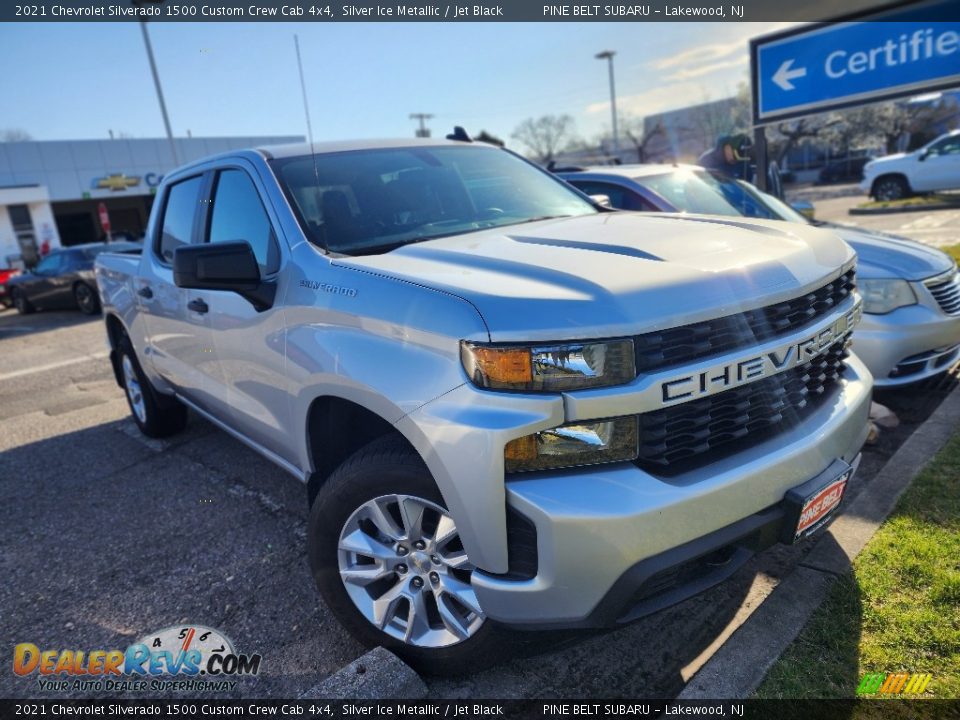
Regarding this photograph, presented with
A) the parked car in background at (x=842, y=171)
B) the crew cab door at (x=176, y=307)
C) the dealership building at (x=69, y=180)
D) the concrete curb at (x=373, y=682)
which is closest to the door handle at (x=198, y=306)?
the crew cab door at (x=176, y=307)

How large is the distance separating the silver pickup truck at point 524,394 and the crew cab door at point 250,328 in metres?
0.02

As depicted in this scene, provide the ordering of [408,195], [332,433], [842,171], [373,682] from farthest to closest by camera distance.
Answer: [842,171] < [408,195] < [332,433] < [373,682]

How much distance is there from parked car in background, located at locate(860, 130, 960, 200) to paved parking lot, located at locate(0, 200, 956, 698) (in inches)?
655

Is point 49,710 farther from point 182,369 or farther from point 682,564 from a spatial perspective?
point 682,564

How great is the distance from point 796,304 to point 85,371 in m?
8.65

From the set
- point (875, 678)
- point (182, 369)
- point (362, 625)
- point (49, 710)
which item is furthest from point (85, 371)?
point (875, 678)

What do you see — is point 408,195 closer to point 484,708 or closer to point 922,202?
point 484,708

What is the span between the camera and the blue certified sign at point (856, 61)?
6836 mm

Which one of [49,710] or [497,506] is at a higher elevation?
[497,506]

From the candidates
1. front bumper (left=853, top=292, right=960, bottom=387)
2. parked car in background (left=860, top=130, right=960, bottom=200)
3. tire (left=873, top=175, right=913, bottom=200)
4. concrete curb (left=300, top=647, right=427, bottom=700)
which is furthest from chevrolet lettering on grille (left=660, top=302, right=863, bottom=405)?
tire (left=873, top=175, right=913, bottom=200)

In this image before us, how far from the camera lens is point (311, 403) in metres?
2.62
